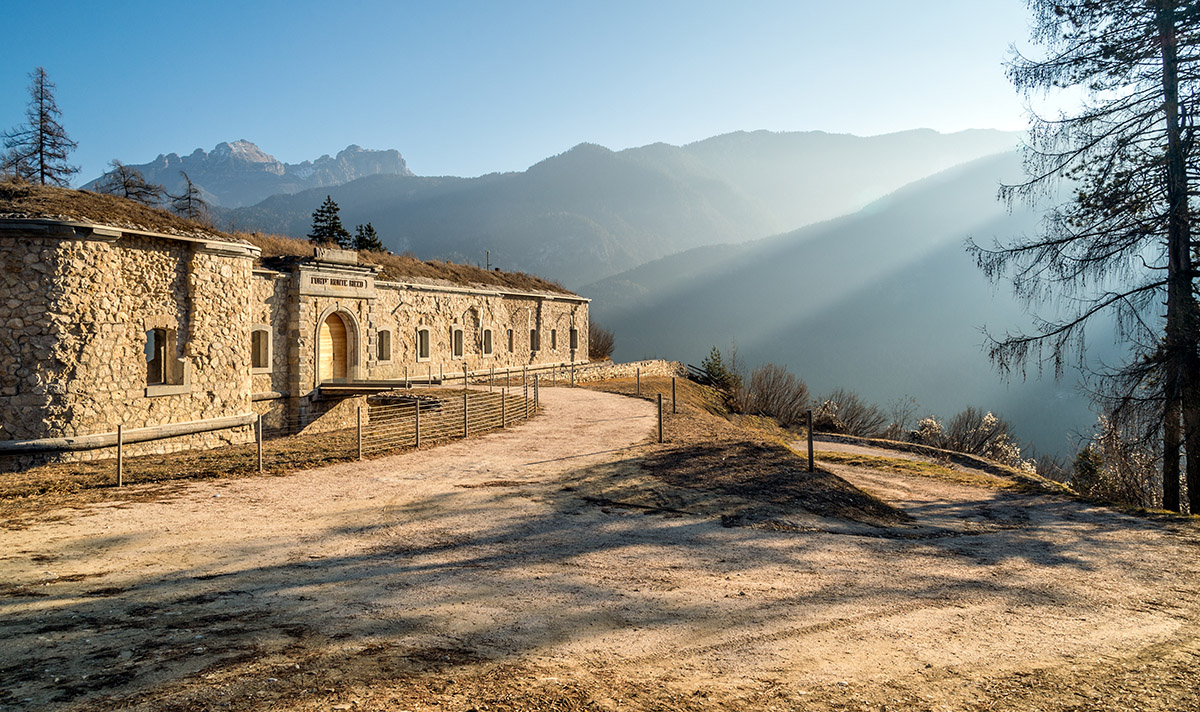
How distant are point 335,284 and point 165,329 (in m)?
7.60

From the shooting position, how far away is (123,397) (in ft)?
48.6

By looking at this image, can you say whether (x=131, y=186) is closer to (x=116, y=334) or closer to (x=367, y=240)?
(x=367, y=240)

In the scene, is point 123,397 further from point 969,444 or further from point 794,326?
point 794,326

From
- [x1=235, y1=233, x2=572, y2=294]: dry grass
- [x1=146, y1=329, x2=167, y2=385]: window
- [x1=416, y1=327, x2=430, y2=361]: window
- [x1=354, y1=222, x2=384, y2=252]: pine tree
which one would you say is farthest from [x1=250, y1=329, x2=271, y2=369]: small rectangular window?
[x1=354, y1=222, x2=384, y2=252]: pine tree

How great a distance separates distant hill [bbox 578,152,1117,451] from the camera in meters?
86.2

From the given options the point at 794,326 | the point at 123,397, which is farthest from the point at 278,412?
the point at 794,326

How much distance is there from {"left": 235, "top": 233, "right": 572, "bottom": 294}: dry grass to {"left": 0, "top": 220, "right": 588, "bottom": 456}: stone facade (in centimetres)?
137

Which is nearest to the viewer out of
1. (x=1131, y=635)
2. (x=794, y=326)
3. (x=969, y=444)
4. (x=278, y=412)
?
(x=1131, y=635)

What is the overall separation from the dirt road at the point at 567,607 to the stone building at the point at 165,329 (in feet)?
22.3

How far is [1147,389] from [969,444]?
58.2ft

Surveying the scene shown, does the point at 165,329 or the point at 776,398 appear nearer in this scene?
the point at 165,329

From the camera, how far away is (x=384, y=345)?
84.7 ft

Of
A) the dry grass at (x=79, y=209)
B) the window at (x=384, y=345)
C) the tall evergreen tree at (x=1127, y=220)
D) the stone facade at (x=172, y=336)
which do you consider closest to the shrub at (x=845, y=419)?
the tall evergreen tree at (x=1127, y=220)

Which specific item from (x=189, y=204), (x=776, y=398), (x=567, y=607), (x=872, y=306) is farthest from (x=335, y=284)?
(x=872, y=306)
